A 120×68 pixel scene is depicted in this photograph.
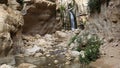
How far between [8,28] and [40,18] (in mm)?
9787

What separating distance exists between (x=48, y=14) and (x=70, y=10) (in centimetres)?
500

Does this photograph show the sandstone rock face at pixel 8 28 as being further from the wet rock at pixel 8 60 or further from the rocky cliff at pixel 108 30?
the rocky cliff at pixel 108 30

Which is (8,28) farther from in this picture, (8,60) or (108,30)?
(108,30)

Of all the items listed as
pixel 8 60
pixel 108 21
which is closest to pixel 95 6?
pixel 108 21

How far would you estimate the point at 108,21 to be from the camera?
13.8m

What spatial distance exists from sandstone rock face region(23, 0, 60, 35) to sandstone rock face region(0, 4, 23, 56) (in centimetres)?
611

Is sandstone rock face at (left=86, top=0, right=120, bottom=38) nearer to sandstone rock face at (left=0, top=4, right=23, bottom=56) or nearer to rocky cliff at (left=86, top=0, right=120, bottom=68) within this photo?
rocky cliff at (left=86, top=0, right=120, bottom=68)

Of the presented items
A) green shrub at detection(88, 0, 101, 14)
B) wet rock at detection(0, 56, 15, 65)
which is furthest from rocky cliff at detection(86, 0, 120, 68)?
wet rock at detection(0, 56, 15, 65)

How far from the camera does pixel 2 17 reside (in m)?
13.1

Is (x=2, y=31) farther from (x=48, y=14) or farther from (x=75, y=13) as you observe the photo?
(x=75, y=13)

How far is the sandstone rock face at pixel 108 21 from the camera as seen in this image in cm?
1250

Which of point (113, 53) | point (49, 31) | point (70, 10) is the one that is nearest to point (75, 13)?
point (70, 10)

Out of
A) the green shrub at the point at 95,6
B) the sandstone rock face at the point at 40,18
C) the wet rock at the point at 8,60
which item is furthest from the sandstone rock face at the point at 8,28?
the sandstone rock face at the point at 40,18

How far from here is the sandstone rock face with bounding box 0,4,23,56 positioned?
12398 mm
